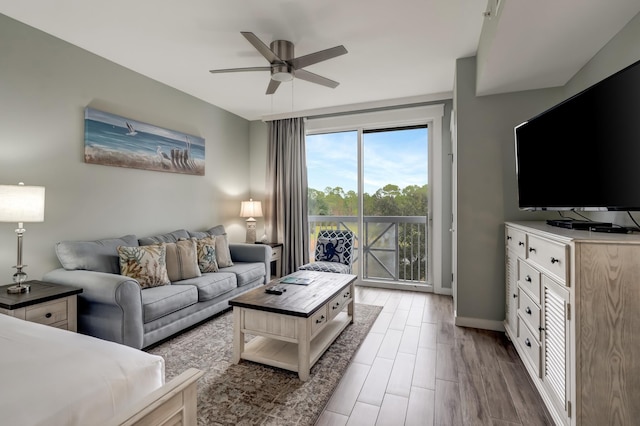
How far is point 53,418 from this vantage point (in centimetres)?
78

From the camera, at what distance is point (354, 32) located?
257cm

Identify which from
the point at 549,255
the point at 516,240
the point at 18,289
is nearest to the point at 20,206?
the point at 18,289

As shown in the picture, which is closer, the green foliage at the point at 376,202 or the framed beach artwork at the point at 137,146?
the framed beach artwork at the point at 137,146

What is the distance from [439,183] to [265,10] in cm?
290

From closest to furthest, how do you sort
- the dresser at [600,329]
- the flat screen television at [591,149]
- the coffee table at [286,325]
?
the dresser at [600,329], the flat screen television at [591,149], the coffee table at [286,325]

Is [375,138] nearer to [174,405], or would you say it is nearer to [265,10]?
[265,10]

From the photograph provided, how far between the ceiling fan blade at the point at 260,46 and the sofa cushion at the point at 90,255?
2.15 metres

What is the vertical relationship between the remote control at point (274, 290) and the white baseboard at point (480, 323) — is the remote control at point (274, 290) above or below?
above

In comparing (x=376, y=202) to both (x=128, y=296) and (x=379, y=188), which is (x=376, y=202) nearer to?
(x=379, y=188)

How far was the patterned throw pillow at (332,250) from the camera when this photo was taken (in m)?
4.05

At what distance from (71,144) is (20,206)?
3.10 ft

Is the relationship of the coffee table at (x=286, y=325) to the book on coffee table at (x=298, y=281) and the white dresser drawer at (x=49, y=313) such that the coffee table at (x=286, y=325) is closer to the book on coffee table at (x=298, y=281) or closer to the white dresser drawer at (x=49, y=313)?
the book on coffee table at (x=298, y=281)

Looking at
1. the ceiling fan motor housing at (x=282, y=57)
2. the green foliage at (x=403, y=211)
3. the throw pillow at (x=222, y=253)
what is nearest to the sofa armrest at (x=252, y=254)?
the throw pillow at (x=222, y=253)

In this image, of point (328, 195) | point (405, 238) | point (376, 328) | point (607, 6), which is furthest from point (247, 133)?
point (607, 6)
